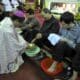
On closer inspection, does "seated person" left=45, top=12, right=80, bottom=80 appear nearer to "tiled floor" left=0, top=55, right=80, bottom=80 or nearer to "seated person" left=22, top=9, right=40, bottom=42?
"tiled floor" left=0, top=55, right=80, bottom=80

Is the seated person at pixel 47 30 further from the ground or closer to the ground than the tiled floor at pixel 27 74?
further from the ground

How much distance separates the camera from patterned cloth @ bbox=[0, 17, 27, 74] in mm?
2484

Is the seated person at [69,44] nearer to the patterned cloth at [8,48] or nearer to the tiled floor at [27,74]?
the tiled floor at [27,74]

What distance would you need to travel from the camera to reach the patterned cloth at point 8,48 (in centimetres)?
248

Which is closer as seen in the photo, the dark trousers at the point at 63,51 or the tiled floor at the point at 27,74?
the dark trousers at the point at 63,51

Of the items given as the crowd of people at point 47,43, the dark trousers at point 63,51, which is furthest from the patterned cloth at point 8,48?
the dark trousers at point 63,51

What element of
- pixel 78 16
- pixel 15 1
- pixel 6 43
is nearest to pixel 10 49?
pixel 6 43

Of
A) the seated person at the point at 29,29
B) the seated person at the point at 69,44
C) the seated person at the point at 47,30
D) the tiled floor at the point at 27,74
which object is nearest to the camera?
the seated person at the point at 69,44

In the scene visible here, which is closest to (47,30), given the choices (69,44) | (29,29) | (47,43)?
(47,43)

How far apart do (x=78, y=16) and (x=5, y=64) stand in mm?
3407

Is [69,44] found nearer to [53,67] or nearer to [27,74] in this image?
[53,67]

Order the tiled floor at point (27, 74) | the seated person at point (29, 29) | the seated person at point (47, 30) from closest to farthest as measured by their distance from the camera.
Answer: the tiled floor at point (27, 74)
the seated person at point (47, 30)
the seated person at point (29, 29)

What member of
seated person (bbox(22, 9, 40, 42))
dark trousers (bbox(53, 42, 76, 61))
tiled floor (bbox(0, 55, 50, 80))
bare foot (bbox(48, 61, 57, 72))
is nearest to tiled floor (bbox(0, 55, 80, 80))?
tiled floor (bbox(0, 55, 50, 80))

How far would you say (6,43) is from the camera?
8.19 ft
